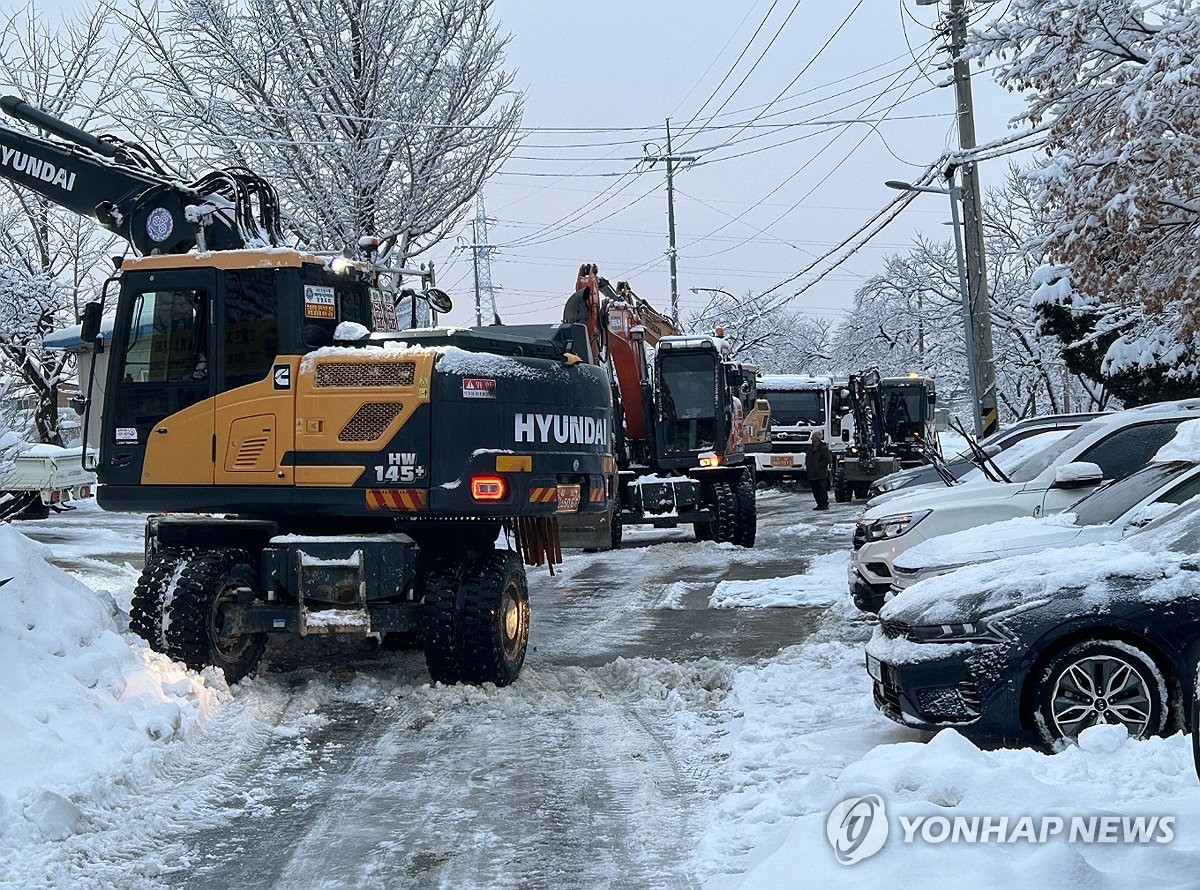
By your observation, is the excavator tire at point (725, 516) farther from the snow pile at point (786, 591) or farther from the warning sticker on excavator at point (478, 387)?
the warning sticker on excavator at point (478, 387)

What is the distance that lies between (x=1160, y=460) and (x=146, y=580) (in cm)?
732

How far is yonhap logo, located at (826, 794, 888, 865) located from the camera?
5172mm

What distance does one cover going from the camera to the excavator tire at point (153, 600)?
9641 mm

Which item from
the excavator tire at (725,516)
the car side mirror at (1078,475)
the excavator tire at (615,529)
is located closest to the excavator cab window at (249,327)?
the car side mirror at (1078,475)

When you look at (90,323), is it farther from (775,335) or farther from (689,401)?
(775,335)

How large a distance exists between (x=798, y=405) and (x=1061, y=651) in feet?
106

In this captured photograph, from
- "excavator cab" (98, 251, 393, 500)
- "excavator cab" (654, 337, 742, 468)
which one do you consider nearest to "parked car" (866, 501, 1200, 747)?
"excavator cab" (98, 251, 393, 500)

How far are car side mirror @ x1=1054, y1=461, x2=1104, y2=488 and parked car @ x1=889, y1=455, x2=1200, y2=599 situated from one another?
1.78ft

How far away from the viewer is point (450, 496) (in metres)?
9.70

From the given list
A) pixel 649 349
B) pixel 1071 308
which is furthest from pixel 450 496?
pixel 1071 308

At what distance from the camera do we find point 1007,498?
488 inches

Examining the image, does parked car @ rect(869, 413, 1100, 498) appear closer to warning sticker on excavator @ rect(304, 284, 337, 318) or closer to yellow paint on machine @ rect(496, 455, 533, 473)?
yellow paint on machine @ rect(496, 455, 533, 473)

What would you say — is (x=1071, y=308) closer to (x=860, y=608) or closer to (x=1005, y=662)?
(x=860, y=608)

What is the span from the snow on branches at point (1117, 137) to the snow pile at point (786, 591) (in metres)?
4.56
